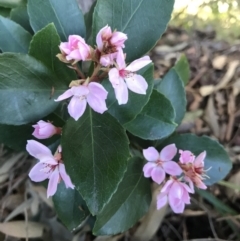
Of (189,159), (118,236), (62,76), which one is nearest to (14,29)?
(62,76)

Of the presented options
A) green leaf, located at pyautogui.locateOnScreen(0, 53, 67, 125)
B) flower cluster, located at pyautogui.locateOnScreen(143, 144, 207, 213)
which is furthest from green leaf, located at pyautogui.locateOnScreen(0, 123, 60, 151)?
flower cluster, located at pyautogui.locateOnScreen(143, 144, 207, 213)

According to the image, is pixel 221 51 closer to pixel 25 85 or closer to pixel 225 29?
pixel 225 29

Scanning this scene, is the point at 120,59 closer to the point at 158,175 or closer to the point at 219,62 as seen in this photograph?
the point at 158,175

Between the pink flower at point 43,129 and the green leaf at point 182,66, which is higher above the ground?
the pink flower at point 43,129

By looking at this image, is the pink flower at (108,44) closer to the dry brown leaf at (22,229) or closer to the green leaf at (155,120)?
the green leaf at (155,120)

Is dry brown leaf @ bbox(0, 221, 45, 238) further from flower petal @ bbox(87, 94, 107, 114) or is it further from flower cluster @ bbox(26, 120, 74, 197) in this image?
flower petal @ bbox(87, 94, 107, 114)

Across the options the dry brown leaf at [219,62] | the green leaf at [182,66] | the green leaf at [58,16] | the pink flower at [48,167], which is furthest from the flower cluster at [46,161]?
the dry brown leaf at [219,62]
